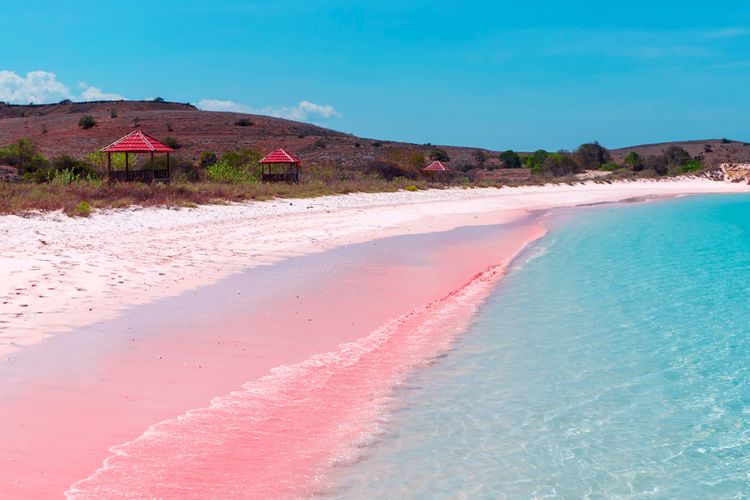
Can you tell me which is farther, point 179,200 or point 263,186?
point 263,186

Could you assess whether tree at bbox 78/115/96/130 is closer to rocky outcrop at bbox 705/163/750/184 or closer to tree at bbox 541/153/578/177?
tree at bbox 541/153/578/177

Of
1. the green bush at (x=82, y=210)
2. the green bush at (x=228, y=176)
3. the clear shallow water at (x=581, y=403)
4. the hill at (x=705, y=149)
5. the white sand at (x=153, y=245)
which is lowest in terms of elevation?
the clear shallow water at (x=581, y=403)

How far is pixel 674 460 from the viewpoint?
5148mm

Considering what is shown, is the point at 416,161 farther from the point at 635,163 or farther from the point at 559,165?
the point at 635,163

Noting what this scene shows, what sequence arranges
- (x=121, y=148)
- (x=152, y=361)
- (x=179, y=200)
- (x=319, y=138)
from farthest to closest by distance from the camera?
1. (x=319, y=138)
2. (x=121, y=148)
3. (x=179, y=200)
4. (x=152, y=361)

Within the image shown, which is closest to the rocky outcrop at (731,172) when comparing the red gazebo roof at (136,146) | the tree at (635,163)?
the tree at (635,163)

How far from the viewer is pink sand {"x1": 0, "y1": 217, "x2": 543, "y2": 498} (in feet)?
14.9

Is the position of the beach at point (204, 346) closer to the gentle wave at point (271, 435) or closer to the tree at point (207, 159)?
the gentle wave at point (271, 435)

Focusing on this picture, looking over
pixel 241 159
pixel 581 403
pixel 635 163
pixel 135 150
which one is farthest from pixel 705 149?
pixel 581 403

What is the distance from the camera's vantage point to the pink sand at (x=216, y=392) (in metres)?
4.53

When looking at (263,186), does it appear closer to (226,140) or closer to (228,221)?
(228,221)

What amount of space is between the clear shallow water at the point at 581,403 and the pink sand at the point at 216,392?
393 mm

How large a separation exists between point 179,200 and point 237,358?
17.3 metres

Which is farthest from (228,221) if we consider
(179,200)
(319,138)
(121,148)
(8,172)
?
(319,138)
